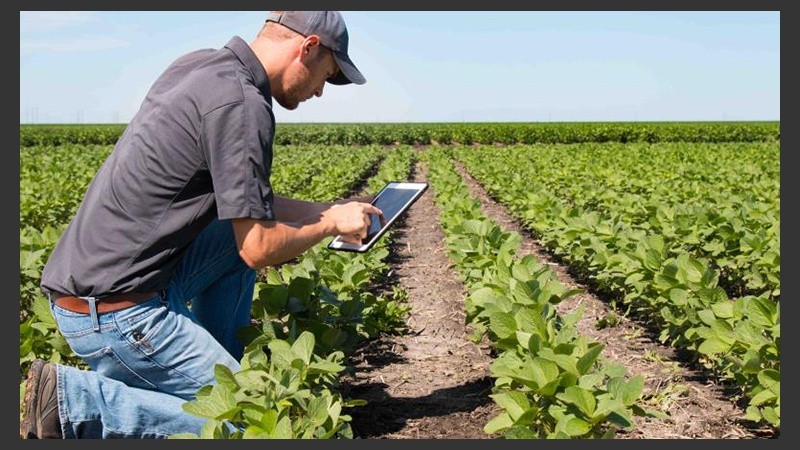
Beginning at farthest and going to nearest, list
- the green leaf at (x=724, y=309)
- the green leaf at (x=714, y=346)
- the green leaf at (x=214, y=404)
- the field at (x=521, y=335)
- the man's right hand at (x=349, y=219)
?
the green leaf at (x=724, y=309) → the green leaf at (x=714, y=346) → the man's right hand at (x=349, y=219) → the field at (x=521, y=335) → the green leaf at (x=214, y=404)

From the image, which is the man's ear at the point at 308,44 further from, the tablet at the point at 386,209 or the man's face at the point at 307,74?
the tablet at the point at 386,209

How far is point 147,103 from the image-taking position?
2.77 metres

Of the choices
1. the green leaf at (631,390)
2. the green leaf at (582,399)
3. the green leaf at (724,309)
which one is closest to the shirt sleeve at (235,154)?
the green leaf at (582,399)

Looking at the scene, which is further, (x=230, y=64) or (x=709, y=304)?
(x=709, y=304)

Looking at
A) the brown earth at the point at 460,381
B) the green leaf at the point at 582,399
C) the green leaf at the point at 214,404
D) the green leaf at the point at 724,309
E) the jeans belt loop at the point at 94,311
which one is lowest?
the brown earth at the point at 460,381

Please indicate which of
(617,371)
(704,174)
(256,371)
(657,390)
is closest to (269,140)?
(256,371)

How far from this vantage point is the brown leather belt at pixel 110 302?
8.94 feet

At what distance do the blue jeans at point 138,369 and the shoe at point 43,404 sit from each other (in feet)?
0.08

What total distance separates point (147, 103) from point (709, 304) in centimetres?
281

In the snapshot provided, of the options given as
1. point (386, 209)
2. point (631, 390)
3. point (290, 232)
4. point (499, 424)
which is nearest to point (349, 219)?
point (290, 232)

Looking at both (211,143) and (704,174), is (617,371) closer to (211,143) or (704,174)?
(211,143)

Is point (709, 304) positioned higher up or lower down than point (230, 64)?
lower down

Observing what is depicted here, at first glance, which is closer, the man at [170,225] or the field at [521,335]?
the man at [170,225]

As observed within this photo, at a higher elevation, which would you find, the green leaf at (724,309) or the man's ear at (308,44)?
the man's ear at (308,44)
